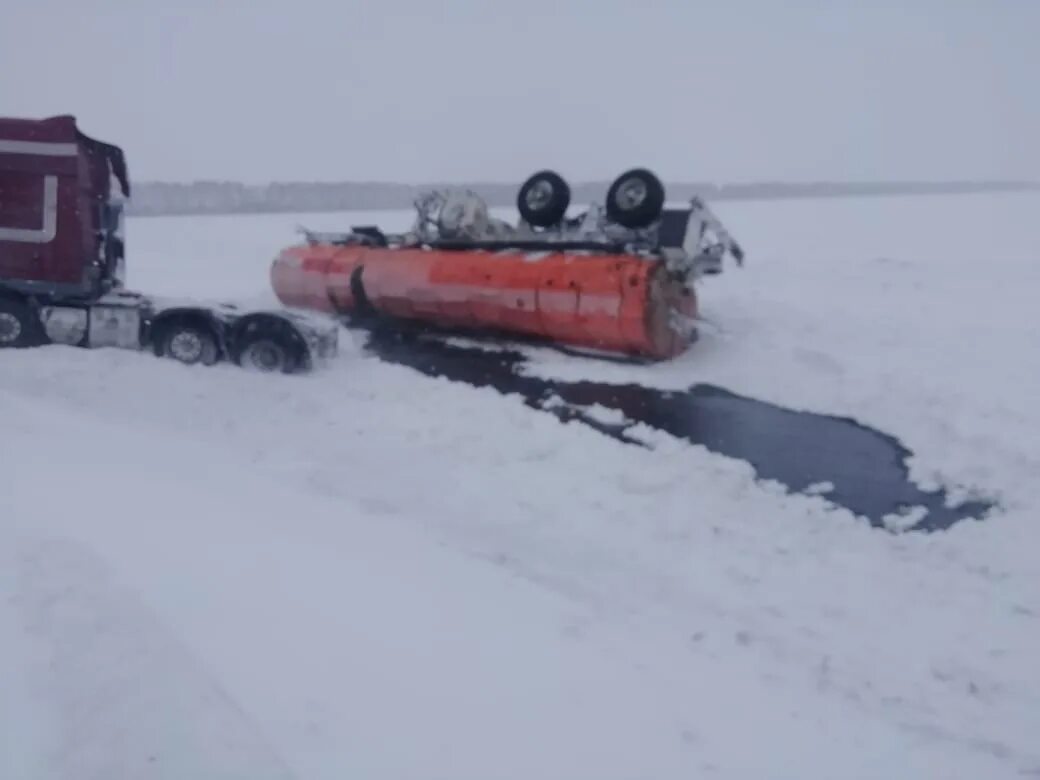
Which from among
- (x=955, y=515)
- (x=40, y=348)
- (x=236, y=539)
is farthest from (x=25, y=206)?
(x=955, y=515)

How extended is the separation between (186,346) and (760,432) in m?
7.13

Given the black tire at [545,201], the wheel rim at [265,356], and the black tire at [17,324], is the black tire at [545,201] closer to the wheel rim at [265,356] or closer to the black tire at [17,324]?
the wheel rim at [265,356]

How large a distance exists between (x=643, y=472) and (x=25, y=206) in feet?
28.2

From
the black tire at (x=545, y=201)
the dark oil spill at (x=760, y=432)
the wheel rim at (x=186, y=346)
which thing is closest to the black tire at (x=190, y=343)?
the wheel rim at (x=186, y=346)

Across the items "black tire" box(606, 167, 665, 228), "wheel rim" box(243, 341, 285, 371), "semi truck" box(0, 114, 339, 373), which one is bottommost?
"wheel rim" box(243, 341, 285, 371)

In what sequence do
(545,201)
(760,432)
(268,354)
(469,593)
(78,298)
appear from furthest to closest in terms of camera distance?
(545,201)
(78,298)
(268,354)
(760,432)
(469,593)

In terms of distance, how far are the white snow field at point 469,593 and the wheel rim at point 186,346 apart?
1.00 metres

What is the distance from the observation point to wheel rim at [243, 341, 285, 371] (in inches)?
467

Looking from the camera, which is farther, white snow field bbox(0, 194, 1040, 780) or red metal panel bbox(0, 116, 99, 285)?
red metal panel bbox(0, 116, 99, 285)

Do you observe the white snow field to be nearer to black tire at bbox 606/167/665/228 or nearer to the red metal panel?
the red metal panel

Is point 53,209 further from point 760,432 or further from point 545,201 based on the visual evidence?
point 760,432

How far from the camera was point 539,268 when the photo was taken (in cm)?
1352

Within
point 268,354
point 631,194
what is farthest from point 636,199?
point 268,354

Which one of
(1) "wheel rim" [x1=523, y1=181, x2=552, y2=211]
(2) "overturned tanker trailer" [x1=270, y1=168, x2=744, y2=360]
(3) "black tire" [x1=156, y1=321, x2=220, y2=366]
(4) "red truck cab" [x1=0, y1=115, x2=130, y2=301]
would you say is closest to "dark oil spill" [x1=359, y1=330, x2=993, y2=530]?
(2) "overturned tanker trailer" [x1=270, y1=168, x2=744, y2=360]
